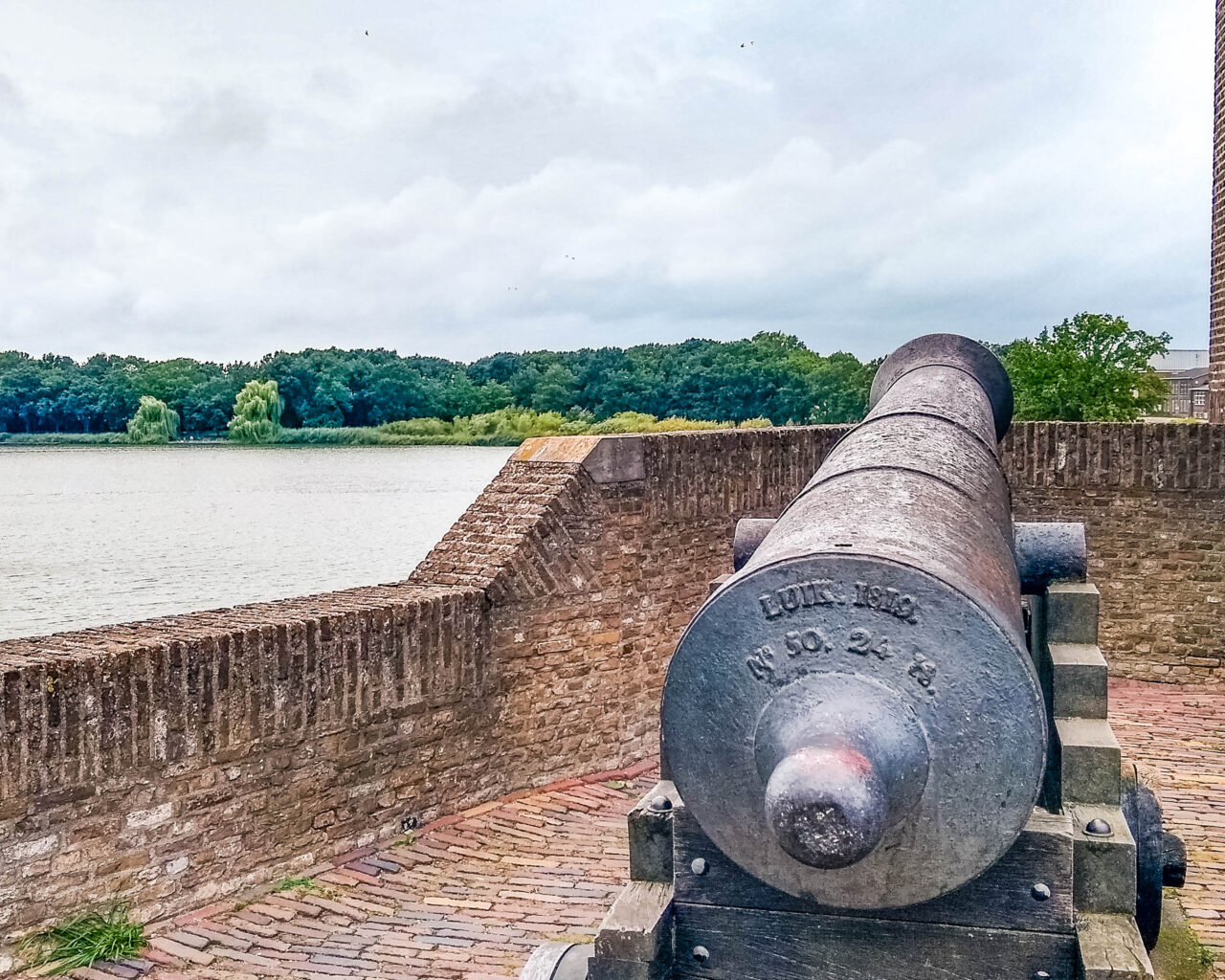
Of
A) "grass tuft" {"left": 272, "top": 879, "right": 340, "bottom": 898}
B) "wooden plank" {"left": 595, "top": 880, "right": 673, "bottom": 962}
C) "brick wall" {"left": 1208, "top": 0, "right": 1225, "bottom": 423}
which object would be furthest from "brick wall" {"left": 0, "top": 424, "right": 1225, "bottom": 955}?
"wooden plank" {"left": 595, "top": 880, "right": 673, "bottom": 962}

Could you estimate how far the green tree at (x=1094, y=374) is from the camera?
21109mm

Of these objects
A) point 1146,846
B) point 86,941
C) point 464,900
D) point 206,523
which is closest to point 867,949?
point 1146,846

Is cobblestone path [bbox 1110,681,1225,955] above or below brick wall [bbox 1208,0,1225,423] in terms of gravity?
below

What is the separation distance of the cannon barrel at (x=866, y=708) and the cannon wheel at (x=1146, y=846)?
1527 mm

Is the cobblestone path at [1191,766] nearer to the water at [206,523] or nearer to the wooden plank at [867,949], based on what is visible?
the wooden plank at [867,949]

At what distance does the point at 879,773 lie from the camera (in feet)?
8.38

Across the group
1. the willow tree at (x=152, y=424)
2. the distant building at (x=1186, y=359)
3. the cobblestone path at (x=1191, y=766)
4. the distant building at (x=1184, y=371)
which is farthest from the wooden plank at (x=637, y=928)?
the distant building at (x=1186, y=359)

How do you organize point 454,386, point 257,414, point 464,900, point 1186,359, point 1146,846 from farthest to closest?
1. point 1186,359
2. point 454,386
3. point 257,414
4. point 464,900
5. point 1146,846

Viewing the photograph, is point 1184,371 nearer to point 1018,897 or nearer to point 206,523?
point 206,523

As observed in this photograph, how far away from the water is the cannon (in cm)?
556

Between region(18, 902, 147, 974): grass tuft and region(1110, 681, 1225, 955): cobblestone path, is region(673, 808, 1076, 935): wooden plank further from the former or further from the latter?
region(18, 902, 147, 974): grass tuft

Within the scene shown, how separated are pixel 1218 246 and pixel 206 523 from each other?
12.9 m

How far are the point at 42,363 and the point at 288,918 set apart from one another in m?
15.8

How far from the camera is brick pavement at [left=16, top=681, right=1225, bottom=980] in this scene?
4867 millimetres
